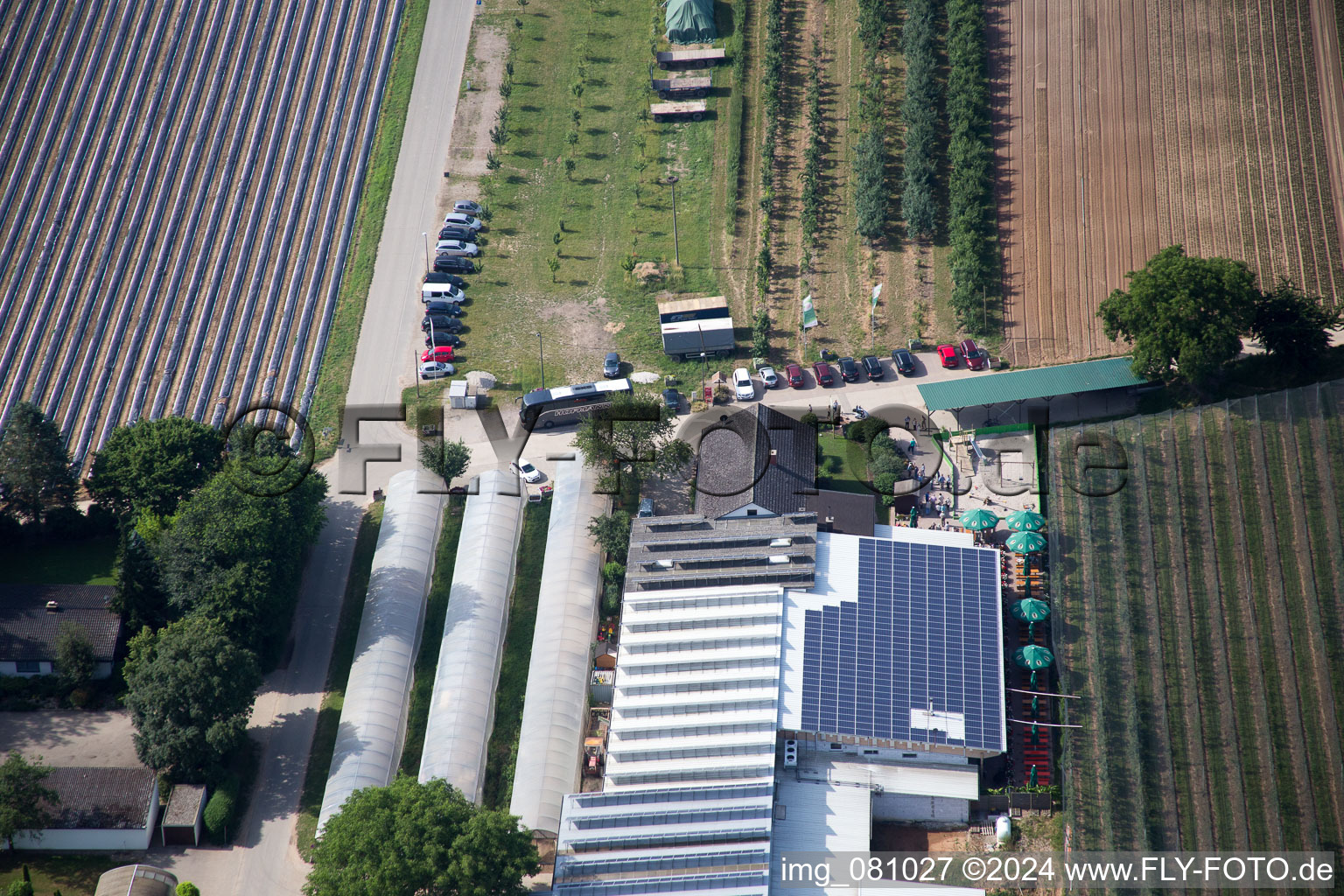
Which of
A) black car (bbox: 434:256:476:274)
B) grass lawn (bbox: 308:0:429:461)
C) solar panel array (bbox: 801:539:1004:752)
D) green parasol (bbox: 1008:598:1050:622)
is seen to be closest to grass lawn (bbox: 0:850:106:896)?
grass lawn (bbox: 308:0:429:461)

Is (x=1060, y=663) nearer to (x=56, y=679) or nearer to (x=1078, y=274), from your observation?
(x=1078, y=274)

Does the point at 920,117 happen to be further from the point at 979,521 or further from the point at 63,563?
the point at 63,563

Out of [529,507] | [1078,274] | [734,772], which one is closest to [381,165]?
[529,507]

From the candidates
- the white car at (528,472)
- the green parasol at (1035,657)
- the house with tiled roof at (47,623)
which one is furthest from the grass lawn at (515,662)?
the green parasol at (1035,657)

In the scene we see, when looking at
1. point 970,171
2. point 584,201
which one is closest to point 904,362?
point 970,171

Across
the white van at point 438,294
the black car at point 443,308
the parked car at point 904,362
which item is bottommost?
the parked car at point 904,362

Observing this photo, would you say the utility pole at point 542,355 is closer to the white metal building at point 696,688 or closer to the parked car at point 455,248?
the parked car at point 455,248

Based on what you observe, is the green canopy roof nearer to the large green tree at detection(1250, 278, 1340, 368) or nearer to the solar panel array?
the large green tree at detection(1250, 278, 1340, 368)

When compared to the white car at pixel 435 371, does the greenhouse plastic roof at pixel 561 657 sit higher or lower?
lower
